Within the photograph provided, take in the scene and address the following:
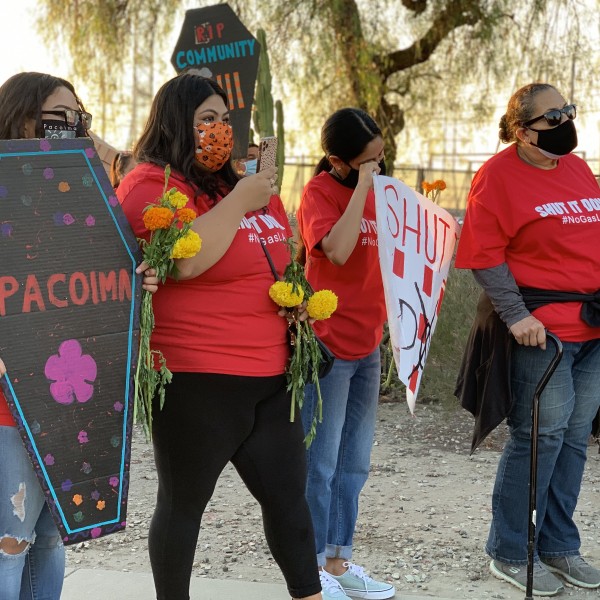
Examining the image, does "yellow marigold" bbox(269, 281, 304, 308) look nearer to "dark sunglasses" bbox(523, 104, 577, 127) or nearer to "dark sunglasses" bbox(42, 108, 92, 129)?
"dark sunglasses" bbox(42, 108, 92, 129)

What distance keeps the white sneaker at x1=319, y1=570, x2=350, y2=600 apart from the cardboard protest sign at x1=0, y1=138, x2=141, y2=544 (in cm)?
105

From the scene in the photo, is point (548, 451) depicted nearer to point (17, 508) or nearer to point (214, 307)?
point (214, 307)

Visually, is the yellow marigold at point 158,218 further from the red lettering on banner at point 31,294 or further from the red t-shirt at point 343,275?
the red t-shirt at point 343,275

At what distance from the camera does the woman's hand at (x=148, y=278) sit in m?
2.85

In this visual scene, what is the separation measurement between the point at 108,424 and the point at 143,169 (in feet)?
2.44

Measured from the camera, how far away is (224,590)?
3887 mm

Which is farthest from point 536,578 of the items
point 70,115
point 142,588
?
point 70,115

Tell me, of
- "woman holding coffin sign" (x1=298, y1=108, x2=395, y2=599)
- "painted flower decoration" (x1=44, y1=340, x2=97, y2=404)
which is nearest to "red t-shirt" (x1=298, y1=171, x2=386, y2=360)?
"woman holding coffin sign" (x1=298, y1=108, x2=395, y2=599)

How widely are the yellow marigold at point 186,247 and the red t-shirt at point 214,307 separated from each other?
0.57 feet

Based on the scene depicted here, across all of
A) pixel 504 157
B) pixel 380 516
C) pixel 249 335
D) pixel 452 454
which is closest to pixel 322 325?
pixel 249 335

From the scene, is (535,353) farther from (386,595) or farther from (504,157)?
(386,595)

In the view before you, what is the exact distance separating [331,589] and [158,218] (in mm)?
1654

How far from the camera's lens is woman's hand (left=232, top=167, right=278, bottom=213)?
2955 mm

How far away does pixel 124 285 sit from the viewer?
113 inches
